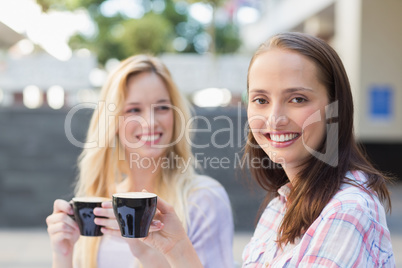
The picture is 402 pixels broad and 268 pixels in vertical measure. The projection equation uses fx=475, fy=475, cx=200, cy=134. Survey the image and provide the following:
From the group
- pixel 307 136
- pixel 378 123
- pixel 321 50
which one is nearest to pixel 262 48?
pixel 321 50

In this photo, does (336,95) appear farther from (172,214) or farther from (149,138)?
(149,138)

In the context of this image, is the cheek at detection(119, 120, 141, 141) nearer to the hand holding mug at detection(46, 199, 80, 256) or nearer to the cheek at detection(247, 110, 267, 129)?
the hand holding mug at detection(46, 199, 80, 256)

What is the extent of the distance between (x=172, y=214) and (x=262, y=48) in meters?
0.54

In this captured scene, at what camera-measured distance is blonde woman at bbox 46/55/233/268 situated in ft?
6.56

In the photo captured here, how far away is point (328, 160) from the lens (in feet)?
3.95

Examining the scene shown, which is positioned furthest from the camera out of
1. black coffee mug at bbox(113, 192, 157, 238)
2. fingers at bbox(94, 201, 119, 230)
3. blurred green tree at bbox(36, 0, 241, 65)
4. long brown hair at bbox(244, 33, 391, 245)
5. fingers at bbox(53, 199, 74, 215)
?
blurred green tree at bbox(36, 0, 241, 65)

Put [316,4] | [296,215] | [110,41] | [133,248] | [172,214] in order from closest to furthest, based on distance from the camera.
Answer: [296,215] < [172,214] < [133,248] < [316,4] < [110,41]

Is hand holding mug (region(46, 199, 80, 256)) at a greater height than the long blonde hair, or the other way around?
the long blonde hair

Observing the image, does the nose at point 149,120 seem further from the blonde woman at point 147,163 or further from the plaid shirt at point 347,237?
the plaid shirt at point 347,237

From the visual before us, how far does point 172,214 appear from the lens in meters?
1.39

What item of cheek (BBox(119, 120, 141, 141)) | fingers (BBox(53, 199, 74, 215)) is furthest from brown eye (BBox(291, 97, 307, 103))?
cheek (BBox(119, 120, 141, 141))

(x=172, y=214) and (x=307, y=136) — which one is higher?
(x=307, y=136)

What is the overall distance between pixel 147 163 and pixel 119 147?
179 millimetres

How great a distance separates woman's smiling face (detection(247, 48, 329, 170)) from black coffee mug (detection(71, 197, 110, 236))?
686mm
